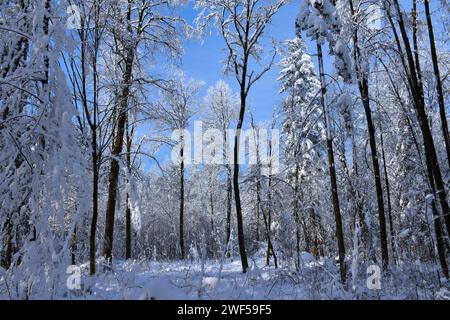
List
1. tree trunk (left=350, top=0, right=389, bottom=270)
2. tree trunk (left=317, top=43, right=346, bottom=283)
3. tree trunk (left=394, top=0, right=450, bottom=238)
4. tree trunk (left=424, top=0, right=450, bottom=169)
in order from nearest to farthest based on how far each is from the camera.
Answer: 1. tree trunk (left=394, top=0, right=450, bottom=238)
2. tree trunk (left=424, top=0, right=450, bottom=169)
3. tree trunk (left=317, top=43, right=346, bottom=283)
4. tree trunk (left=350, top=0, right=389, bottom=270)

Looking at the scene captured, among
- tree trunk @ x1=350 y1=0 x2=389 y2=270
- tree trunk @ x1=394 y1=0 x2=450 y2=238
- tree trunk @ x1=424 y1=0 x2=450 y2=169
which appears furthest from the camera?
tree trunk @ x1=350 y1=0 x2=389 y2=270

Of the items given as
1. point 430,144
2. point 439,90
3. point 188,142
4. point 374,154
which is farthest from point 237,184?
point 188,142

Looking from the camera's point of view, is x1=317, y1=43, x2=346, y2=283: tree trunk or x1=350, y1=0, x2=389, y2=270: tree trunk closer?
x1=317, y1=43, x2=346, y2=283: tree trunk

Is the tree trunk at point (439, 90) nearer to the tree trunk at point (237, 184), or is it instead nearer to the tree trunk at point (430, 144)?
the tree trunk at point (430, 144)

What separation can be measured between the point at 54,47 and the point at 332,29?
280 inches

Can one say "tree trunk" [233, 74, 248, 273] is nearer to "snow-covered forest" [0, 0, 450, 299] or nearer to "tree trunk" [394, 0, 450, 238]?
"snow-covered forest" [0, 0, 450, 299]

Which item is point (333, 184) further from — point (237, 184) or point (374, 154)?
point (237, 184)

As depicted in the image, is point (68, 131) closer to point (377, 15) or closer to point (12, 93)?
point (12, 93)

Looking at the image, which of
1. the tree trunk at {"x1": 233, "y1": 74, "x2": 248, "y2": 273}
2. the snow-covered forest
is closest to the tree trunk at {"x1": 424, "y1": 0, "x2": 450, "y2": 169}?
the snow-covered forest

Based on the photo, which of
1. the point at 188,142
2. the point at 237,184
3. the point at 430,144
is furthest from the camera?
the point at 188,142

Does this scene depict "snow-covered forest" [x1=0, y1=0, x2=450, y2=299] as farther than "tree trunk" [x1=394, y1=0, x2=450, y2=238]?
No

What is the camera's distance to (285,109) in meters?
13.8

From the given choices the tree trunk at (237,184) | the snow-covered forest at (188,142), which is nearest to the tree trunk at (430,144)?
the snow-covered forest at (188,142)

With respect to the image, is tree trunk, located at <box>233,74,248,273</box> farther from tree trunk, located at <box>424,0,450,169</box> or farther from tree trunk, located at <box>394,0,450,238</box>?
tree trunk, located at <box>424,0,450,169</box>
